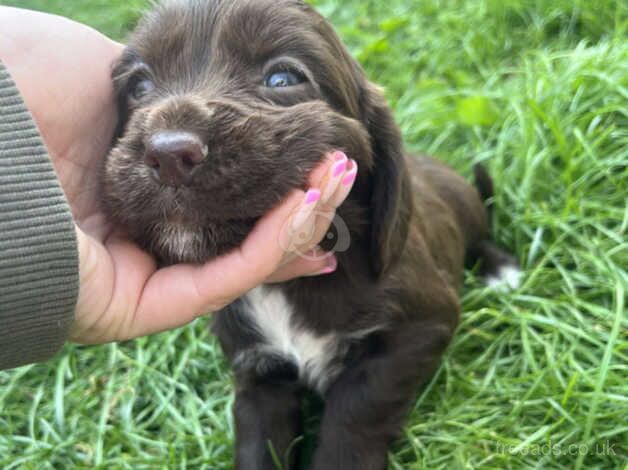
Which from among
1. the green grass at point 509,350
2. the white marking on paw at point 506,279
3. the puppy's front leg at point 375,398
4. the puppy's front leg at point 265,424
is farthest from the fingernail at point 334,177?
the white marking on paw at point 506,279

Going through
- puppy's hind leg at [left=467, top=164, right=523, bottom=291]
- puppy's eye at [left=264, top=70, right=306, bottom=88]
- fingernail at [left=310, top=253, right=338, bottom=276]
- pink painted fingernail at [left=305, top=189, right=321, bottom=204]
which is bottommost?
puppy's hind leg at [left=467, top=164, right=523, bottom=291]

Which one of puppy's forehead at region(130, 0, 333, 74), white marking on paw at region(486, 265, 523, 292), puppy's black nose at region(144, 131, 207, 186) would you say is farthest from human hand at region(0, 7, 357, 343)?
white marking on paw at region(486, 265, 523, 292)

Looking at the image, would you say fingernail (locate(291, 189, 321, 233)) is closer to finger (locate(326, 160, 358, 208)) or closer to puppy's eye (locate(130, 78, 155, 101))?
finger (locate(326, 160, 358, 208))

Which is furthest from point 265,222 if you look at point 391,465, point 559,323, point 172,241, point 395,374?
point 559,323

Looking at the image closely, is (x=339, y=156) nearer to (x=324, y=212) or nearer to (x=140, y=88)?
(x=324, y=212)

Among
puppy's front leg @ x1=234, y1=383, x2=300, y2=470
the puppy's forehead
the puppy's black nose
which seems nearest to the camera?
the puppy's black nose

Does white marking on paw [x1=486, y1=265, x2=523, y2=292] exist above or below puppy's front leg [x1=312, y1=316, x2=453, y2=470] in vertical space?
below

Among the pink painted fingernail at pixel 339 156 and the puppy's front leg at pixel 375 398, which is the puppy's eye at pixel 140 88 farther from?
the puppy's front leg at pixel 375 398
